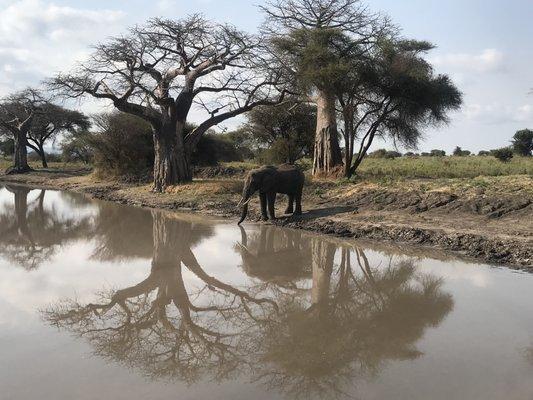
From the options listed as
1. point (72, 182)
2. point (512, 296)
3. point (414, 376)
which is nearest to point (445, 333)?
point (414, 376)

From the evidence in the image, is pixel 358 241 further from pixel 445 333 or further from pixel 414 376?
pixel 414 376

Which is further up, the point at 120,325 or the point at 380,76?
the point at 380,76

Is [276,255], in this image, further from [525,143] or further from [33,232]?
[525,143]

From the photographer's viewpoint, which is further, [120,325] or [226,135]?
→ [226,135]

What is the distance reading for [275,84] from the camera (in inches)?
763

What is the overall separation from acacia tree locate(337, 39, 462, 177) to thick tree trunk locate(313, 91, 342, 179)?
1.59 feet

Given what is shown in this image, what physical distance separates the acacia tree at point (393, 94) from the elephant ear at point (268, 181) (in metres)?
5.71

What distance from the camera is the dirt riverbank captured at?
381 inches

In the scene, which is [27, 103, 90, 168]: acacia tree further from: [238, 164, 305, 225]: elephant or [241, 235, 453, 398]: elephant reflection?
[241, 235, 453, 398]: elephant reflection

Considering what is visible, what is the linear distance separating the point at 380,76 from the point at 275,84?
3.76 meters

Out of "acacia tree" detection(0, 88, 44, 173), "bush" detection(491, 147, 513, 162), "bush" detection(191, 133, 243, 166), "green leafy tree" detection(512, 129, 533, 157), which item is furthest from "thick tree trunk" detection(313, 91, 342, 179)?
"acacia tree" detection(0, 88, 44, 173)

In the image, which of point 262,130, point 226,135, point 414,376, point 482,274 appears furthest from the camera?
point 226,135

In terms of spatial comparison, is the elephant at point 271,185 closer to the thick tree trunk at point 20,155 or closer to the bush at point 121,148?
the bush at point 121,148

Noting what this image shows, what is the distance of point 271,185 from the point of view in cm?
1334
